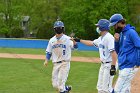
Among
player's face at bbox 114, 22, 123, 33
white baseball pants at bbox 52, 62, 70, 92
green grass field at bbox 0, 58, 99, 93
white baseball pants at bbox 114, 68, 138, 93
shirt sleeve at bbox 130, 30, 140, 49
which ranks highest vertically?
player's face at bbox 114, 22, 123, 33

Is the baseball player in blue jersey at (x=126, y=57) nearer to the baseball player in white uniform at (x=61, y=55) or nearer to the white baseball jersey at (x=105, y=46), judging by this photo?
the white baseball jersey at (x=105, y=46)

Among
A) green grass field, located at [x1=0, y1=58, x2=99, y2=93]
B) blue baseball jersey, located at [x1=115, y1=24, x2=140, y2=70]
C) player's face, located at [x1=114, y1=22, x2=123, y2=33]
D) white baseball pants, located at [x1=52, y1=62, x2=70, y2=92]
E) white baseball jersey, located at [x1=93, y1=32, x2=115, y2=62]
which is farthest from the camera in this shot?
green grass field, located at [x1=0, y1=58, x2=99, y2=93]

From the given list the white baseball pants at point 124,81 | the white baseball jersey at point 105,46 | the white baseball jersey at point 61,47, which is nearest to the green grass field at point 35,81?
the white baseball jersey at point 61,47

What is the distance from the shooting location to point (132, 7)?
47.6m

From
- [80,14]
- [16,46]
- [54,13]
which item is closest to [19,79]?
[16,46]

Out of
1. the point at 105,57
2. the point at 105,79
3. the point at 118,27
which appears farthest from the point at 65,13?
the point at 118,27

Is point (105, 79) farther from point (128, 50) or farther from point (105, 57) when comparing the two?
point (128, 50)

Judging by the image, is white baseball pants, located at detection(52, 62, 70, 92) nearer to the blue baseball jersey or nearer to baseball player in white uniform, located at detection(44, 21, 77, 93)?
baseball player in white uniform, located at detection(44, 21, 77, 93)

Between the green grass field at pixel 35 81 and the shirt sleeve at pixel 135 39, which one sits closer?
the shirt sleeve at pixel 135 39

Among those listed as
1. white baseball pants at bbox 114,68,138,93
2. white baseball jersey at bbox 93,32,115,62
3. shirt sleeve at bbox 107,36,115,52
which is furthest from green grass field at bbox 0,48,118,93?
white baseball pants at bbox 114,68,138,93

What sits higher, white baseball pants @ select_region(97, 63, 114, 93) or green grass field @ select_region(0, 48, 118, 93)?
white baseball pants @ select_region(97, 63, 114, 93)

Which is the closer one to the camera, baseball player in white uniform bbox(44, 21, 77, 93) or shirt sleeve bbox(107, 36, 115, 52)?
shirt sleeve bbox(107, 36, 115, 52)

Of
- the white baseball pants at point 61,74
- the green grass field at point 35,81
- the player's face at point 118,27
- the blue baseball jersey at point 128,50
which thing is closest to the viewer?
the blue baseball jersey at point 128,50

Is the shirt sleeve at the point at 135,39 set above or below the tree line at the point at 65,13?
above
